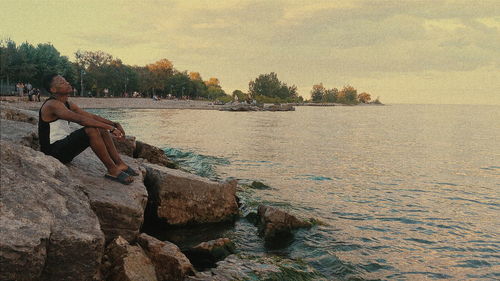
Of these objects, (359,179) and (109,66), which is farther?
(109,66)

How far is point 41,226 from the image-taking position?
13.9ft

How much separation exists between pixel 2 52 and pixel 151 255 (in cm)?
7289

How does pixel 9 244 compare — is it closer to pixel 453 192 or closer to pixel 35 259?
pixel 35 259

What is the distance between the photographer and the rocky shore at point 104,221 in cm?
421

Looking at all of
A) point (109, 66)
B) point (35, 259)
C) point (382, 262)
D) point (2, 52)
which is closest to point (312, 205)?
point (382, 262)

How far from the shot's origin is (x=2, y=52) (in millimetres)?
64938

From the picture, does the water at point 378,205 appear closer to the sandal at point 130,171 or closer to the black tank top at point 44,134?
the sandal at point 130,171

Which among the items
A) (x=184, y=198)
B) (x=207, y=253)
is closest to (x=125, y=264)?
(x=207, y=253)

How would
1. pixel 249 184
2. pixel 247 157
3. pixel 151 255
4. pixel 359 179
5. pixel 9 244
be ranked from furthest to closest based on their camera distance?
pixel 247 157
pixel 359 179
pixel 249 184
pixel 151 255
pixel 9 244

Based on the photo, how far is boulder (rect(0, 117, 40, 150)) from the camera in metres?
8.10

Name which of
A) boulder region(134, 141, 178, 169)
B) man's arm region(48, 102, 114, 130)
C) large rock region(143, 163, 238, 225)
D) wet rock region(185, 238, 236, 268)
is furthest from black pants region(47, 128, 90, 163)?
boulder region(134, 141, 178, 169)

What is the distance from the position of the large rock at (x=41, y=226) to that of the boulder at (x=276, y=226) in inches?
180

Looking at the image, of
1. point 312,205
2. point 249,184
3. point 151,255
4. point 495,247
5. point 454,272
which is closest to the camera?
point 151,255

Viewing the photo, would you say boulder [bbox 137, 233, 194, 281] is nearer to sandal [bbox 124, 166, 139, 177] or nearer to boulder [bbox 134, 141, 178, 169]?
sandal [bbox 124, 166, 139, 177]
